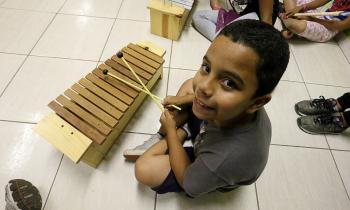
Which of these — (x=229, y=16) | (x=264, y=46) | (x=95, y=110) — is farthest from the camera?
(x=229, y=16)

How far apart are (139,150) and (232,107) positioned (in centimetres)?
49

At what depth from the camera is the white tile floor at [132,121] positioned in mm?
871

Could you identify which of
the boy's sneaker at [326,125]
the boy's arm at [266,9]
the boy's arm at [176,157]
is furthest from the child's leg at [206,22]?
the boy's arm at [176,157]

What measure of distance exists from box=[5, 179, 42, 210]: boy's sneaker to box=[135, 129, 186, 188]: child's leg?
32cm

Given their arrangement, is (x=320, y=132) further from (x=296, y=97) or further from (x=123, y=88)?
(x=123, y=88)

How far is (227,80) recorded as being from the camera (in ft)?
1.59

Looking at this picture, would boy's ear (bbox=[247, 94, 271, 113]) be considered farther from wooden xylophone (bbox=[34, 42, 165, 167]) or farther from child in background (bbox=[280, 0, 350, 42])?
child in background (bbox=[280, 0, 350, 42])

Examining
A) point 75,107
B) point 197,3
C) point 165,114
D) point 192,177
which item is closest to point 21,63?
point 75,107

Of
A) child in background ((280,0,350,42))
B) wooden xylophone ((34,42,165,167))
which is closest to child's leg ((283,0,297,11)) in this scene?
child in background ((280,0,350,42))

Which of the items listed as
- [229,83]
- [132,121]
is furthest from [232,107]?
[132,121]

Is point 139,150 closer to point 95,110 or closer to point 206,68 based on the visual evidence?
point 95,110

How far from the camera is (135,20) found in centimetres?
151

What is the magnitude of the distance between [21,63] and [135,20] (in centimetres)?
67

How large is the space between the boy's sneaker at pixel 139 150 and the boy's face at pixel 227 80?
1.34 feet
